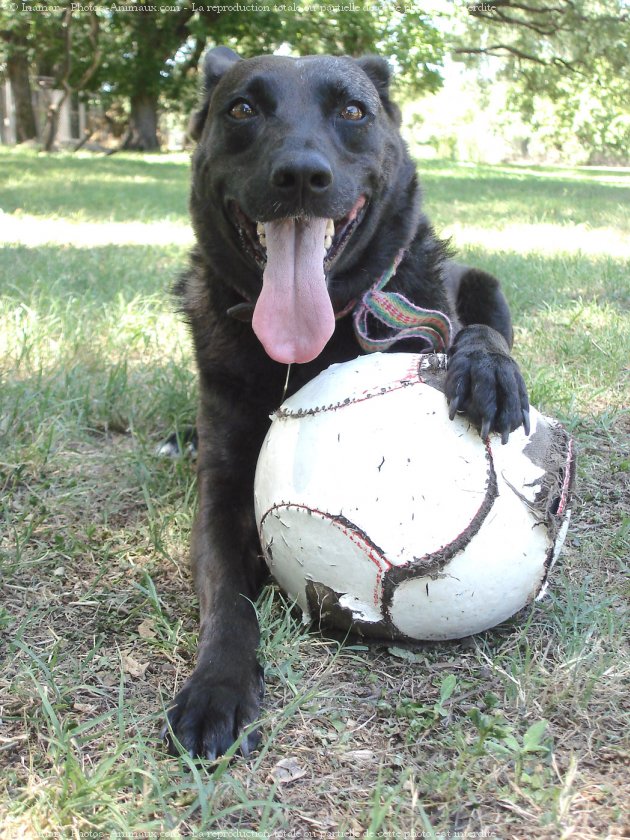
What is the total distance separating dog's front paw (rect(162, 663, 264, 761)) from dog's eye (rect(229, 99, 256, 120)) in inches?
63.7

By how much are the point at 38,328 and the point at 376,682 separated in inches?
107

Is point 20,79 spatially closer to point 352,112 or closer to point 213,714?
point 352,112

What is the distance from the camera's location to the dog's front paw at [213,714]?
1.54m

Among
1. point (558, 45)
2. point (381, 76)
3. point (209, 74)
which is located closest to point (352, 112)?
point (381, 76)

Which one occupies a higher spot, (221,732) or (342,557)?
(342,557)

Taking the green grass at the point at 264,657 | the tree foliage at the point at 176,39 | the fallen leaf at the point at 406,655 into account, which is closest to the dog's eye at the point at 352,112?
the green grass at the point at 264,657

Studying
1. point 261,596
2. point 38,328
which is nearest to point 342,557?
point 261,596

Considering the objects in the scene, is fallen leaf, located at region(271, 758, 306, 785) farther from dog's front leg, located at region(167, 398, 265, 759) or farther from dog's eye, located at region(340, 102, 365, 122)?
dog's eye, located at region(340, 102, 365, 122)

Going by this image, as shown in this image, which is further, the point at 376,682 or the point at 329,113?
the point at 329,113

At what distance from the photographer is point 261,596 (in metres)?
2.07

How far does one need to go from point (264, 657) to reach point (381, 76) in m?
2.13

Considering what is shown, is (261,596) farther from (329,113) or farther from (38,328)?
(38,328)

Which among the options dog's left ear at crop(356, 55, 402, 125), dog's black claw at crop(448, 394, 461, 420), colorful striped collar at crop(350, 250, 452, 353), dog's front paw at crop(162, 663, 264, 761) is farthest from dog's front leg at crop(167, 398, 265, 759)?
dog's left ear at crop(356, 55, 402, 125)

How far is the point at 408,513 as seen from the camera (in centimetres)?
170
